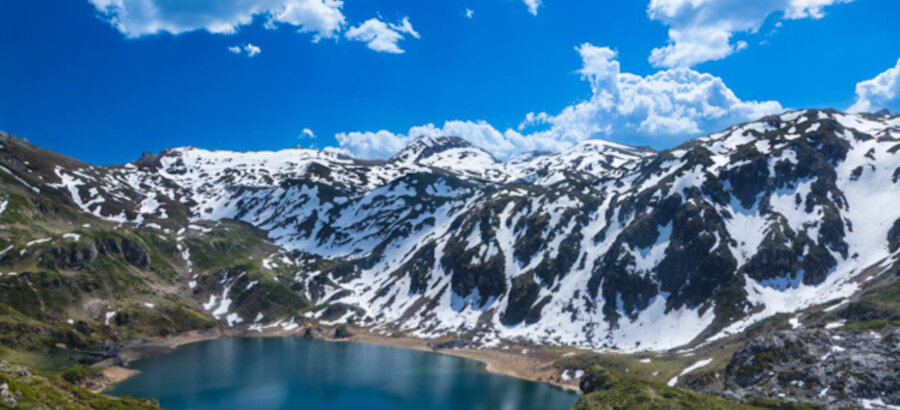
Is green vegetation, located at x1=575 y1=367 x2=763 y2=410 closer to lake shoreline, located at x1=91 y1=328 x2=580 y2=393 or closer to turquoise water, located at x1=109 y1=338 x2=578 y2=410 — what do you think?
turquoise water, located at x1=109 y1=338 x2=578 y2=410

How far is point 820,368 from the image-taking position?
7706 cm

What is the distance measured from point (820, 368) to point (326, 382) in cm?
9759

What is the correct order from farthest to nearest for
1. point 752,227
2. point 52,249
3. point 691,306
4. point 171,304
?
point 171,304 < point 52,249 < point 752,227 < point 691,306

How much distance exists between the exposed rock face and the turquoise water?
3631 centimetres

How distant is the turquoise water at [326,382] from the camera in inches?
4188

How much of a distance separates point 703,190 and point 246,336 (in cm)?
17267

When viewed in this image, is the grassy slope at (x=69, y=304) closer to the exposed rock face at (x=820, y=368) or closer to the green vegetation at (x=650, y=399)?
the green vegetation at (x=650, y=399)

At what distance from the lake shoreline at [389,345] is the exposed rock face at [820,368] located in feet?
139

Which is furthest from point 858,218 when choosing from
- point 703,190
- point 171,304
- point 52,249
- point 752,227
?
point 52,249

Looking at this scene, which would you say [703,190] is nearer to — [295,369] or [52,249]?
[295,369]

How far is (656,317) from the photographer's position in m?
155

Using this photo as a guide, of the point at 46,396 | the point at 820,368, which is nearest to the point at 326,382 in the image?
the point at 46,396

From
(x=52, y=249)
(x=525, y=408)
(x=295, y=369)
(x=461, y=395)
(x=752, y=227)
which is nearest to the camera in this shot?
(x=525, y=408)

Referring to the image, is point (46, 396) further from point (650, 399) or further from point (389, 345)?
point (389, 345)
